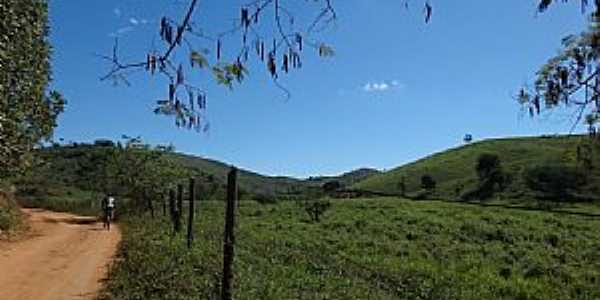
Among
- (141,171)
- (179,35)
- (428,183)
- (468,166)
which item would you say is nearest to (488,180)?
(428,183)

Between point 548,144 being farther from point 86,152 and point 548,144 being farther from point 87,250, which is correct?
point 87,250

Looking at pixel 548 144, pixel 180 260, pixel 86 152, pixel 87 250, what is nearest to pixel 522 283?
pixel 180 260

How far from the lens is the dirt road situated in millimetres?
15242

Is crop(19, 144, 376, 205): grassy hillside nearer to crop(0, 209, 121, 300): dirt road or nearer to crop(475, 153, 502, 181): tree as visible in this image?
crop(0, 209, 121, 300): dirt road

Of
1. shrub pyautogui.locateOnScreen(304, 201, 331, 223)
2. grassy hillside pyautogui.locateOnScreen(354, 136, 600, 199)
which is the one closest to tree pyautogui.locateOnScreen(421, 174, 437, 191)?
grassy hillside pyautogui.locateOnScreen(354, 136, 600, 199)

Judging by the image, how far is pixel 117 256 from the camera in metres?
22.2

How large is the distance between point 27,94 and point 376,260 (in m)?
12.6

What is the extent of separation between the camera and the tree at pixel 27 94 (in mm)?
20391

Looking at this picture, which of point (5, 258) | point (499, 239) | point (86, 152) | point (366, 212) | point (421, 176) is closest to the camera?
point (5, 258)

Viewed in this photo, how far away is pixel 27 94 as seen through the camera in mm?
24828

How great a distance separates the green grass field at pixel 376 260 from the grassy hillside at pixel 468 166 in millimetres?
42362

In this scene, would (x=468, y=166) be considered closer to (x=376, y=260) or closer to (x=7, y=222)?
(x=7, y=222)

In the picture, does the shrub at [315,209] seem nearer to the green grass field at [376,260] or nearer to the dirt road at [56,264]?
the green grass field at [376,260]

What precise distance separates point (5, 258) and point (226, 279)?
13428mm
